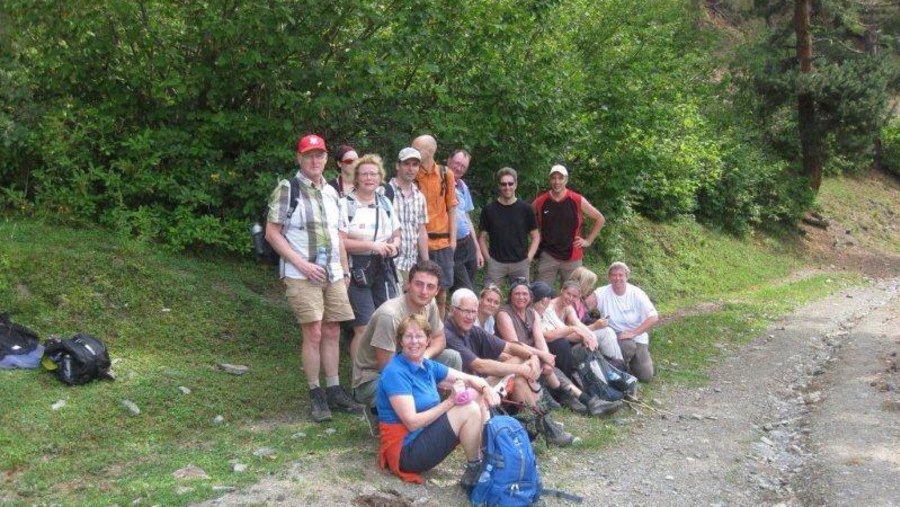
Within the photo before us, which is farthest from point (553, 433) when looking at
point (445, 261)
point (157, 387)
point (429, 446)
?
point (157, 387)

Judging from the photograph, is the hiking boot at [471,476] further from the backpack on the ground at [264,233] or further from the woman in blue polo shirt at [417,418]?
the backpack on the ground at [264,233]

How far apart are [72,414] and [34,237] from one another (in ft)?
9.30

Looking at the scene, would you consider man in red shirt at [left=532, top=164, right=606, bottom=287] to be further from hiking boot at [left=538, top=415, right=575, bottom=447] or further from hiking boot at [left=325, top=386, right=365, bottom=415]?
hiking boot at [left=325, top=386, right=365, bottom=415]

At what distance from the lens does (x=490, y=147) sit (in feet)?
37.0

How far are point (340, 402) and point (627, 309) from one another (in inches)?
148

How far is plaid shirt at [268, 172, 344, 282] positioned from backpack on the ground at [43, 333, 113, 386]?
4.81 ft

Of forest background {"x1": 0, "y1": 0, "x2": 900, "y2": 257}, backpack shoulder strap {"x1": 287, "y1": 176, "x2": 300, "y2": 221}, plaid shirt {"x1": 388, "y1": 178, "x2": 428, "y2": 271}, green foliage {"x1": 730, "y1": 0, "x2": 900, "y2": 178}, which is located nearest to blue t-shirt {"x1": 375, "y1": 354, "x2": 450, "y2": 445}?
backpack shoulder strap {"x1": 287, "y1": 176, "x2": 300, "y2": 221}

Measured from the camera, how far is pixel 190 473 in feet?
18.1

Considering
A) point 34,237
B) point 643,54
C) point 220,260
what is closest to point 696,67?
point 643,54

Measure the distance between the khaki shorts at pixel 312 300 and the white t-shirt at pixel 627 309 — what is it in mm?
3709

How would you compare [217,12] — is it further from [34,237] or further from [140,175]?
[34,237]

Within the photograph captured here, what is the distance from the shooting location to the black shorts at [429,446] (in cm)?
570

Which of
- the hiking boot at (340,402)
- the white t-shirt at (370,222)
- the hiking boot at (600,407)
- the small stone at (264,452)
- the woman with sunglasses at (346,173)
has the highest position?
the woman with sunglasses at (346,173)

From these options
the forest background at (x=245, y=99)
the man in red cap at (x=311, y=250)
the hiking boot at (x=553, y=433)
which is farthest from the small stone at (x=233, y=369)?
the hiking boot at (x=553, y=433)
